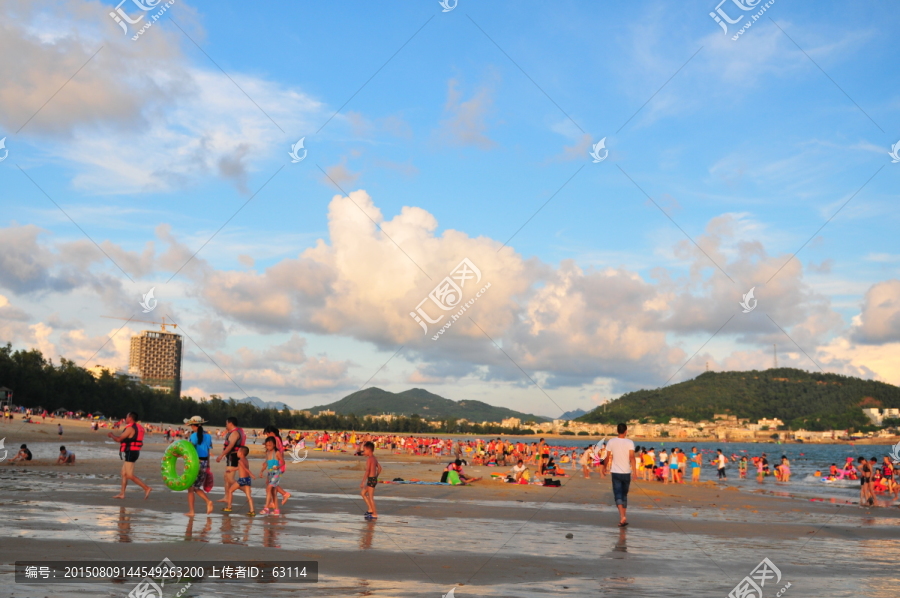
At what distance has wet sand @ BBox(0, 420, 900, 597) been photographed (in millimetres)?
7812

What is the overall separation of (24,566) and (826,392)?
183414 mm

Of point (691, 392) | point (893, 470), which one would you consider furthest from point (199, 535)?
point (691, 392)

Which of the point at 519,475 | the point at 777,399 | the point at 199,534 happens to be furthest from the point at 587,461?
the point at 777,399

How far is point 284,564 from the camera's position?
27.0 ft

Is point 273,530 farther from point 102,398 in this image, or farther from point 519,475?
point 102,398

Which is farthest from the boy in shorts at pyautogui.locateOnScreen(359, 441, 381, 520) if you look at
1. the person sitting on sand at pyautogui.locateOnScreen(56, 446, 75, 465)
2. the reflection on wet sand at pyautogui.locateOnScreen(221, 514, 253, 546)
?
the person sitting on sand at pyautogui.locateOnScreen(56, 446, 75, 465)

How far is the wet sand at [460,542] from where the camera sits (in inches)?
308

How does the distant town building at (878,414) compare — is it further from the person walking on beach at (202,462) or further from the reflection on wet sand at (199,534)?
the reflection on wet sand at (199,534)

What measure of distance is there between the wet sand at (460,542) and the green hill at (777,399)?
148341 millimetres

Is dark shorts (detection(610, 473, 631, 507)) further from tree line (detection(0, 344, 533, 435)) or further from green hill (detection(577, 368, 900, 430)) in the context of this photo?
green hill (detection(577, 368, 900, 430))

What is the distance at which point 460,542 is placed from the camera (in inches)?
430

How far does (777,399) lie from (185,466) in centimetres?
17151

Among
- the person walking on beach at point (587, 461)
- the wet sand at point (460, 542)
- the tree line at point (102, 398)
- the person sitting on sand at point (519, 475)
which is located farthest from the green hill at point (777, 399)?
the wet sand at point (460, 542)

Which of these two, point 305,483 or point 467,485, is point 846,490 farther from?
point 305,483
